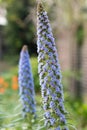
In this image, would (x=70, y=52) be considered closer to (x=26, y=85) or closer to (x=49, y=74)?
(x=26, y=85)

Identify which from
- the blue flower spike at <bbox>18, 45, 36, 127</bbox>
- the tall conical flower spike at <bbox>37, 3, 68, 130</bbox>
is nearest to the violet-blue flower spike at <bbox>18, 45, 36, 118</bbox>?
the blue flower spike at <bbox>18, 45, 36, 127</bbox>

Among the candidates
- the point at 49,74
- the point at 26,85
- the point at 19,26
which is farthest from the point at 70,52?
the point at 49,74

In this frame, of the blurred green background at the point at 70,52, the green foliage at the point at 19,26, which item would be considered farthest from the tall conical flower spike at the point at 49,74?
the green foliage at the point at 19,26

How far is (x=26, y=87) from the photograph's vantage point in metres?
4.28

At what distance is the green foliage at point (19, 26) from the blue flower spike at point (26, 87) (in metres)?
16.2

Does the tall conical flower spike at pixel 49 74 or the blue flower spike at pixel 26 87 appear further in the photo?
the blue flower spike at pixel 26 87

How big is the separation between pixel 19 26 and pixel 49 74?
60.6 feet

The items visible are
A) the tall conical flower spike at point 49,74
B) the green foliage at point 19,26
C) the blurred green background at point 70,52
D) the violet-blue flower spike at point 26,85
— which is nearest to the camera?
the tall conical flower spike at point 49,74

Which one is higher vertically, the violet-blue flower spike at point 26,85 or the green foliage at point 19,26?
the green foliage at point 19,26

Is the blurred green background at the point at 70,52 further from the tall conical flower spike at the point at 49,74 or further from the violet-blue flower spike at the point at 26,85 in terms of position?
the tall conical flower spike at the point at 49,74

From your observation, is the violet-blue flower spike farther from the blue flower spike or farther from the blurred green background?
the blurred green background

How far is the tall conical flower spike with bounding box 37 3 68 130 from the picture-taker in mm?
2932

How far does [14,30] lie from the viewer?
21.5 meters

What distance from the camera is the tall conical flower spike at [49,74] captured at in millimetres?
2932
